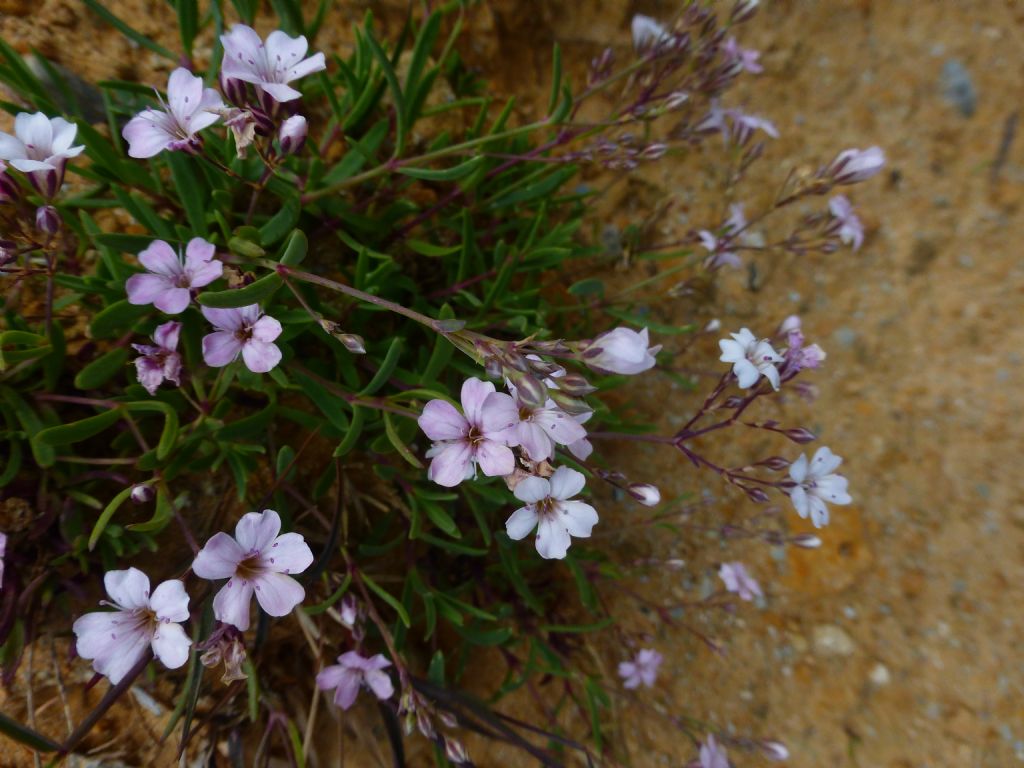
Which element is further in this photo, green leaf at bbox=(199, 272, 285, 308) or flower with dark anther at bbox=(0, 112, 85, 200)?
flower with dark anther at bbox=(0, 112, 85, 200)

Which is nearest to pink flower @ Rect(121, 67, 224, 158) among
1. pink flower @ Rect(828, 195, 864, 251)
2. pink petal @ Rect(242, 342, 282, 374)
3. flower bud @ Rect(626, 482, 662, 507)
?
pink petal @ Rect(242, 342, 282, 374)

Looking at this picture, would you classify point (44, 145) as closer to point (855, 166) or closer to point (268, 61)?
point (268, 61)

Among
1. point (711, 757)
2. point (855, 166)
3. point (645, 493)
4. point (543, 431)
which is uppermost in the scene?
point (855, 166)

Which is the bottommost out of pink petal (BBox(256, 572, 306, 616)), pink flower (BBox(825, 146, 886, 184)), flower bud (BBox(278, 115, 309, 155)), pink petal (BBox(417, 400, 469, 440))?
pink petal (BBox(256, 572, 306, 616))

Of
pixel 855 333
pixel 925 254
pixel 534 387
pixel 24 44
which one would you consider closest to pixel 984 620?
pixel 855 333

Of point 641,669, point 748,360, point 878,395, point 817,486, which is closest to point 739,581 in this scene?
point 641,669

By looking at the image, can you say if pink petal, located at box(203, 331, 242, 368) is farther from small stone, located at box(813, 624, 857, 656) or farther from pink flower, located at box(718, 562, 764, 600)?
small stone, located at box(813, 624, 857, 656)
